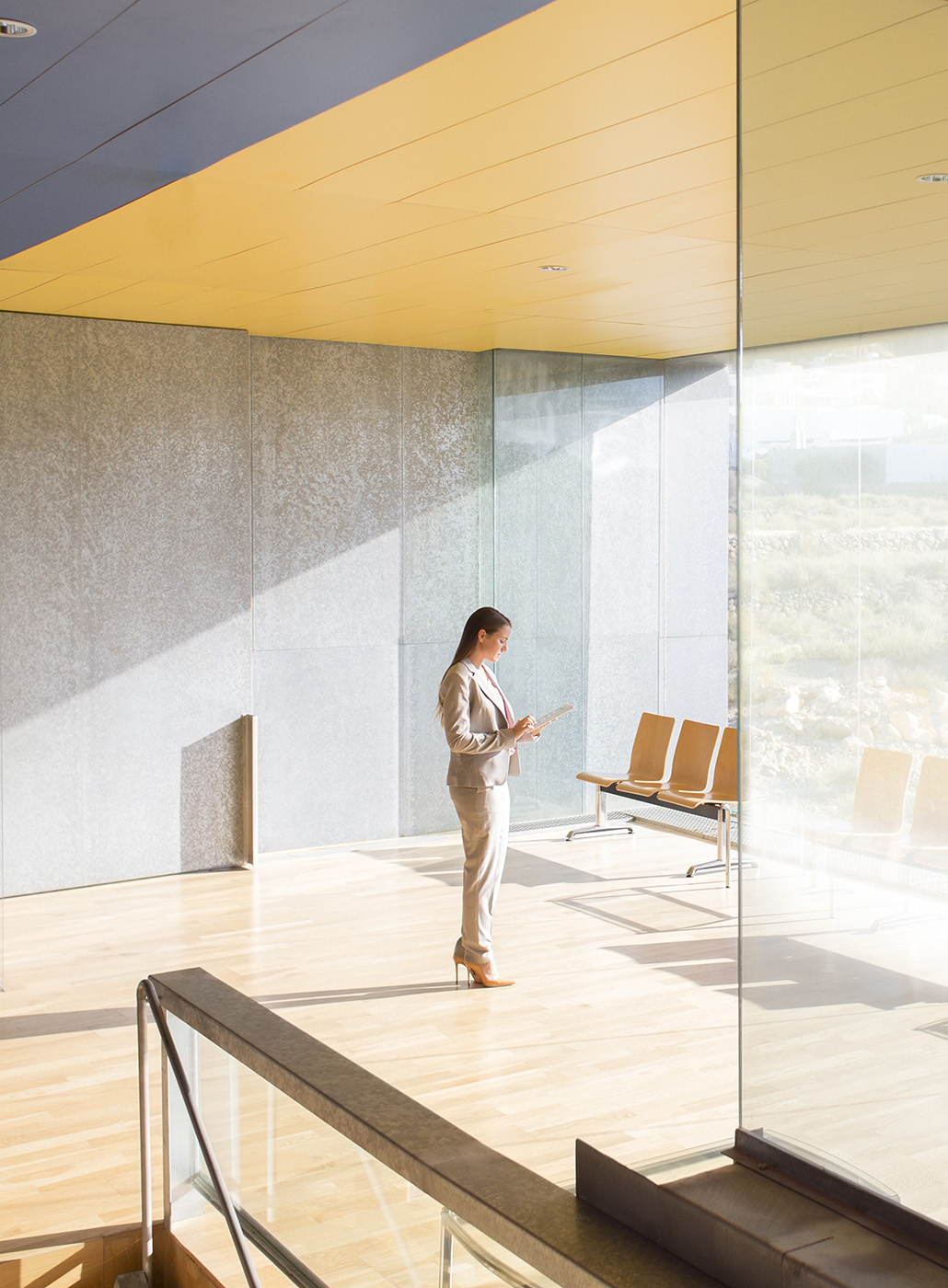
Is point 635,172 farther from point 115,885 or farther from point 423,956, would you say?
point 115,885

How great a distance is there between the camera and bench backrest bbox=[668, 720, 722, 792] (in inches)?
360

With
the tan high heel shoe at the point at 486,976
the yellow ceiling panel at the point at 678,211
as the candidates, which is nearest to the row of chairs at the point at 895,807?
the yellow ceiling panel at the point at 678,211

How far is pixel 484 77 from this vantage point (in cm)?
377

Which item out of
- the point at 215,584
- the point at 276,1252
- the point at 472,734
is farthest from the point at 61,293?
the point at 276,1252

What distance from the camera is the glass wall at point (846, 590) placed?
2221 mm

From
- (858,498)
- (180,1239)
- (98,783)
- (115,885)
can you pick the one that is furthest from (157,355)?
(858,498)

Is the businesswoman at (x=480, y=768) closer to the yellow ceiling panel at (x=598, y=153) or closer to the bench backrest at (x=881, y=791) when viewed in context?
the yellow ceiling panel at (x=598, y=153)

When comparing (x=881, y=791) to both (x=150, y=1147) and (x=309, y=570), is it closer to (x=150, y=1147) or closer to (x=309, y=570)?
(x=150, y=1147)

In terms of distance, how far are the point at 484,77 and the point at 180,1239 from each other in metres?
3.49

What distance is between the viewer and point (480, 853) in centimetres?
632

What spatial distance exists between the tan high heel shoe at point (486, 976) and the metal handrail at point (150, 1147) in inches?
96.0

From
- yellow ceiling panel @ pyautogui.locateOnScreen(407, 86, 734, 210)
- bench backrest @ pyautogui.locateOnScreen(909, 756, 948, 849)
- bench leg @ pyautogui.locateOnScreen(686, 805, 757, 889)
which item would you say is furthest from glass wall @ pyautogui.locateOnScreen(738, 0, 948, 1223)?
bench leg @ pyautogui.locateOnScreen(686, 805, 757, 889)

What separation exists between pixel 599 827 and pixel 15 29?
769 cm

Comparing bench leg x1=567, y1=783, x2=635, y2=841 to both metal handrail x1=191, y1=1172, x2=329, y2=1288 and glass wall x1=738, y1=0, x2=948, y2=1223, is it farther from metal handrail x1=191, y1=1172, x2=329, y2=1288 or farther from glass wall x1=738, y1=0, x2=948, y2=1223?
glass wall x1=738, y1=0, x2=948, y2=1223
